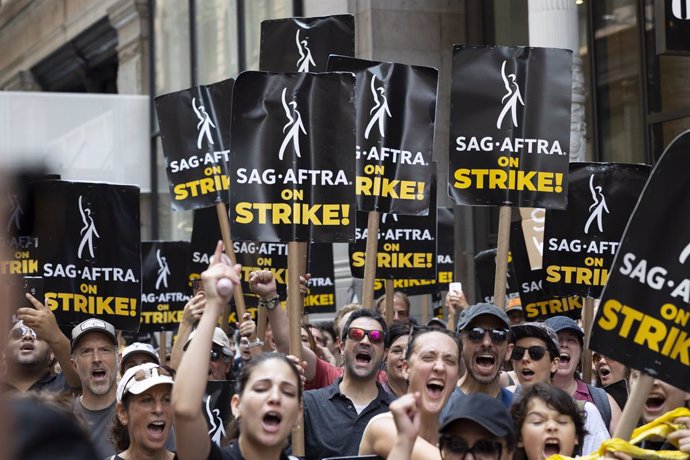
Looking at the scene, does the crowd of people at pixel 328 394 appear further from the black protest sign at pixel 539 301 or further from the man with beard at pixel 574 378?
the black protest sign at pixel 539 301

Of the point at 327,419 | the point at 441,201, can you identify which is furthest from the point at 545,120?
the point at 441,201

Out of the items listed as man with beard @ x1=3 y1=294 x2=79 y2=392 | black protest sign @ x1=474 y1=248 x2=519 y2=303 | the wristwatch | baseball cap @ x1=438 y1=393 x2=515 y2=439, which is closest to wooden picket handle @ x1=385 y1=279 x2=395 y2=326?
black protest sign @ x1=474 y1=248 x2=519 y2=303

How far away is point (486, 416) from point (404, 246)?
246 inches

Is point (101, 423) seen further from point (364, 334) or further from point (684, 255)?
point (684, 255)

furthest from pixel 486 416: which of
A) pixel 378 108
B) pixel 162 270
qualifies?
pixel 162 270

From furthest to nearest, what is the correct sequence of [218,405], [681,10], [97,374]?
[218,405] < [97,374] < [681,10]

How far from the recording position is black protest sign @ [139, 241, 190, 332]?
12273 mm

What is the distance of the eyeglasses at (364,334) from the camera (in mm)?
6355

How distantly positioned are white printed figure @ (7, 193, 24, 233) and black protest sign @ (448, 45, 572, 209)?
635cm

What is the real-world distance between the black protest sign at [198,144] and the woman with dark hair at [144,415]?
4.01 meters

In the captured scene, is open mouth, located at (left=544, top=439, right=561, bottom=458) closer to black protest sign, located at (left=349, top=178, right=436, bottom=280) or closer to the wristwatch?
the wristwatch

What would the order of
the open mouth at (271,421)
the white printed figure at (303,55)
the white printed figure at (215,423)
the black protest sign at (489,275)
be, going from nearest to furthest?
the open mouth at (271,421) → the white printed figure at (215,423) → the white printed figure at (303,55) → the black protest sign at (489,275)

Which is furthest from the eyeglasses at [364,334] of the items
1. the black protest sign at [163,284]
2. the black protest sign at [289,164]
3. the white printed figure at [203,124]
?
the black protest sign at [163,284]

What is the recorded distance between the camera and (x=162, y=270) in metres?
12.7
